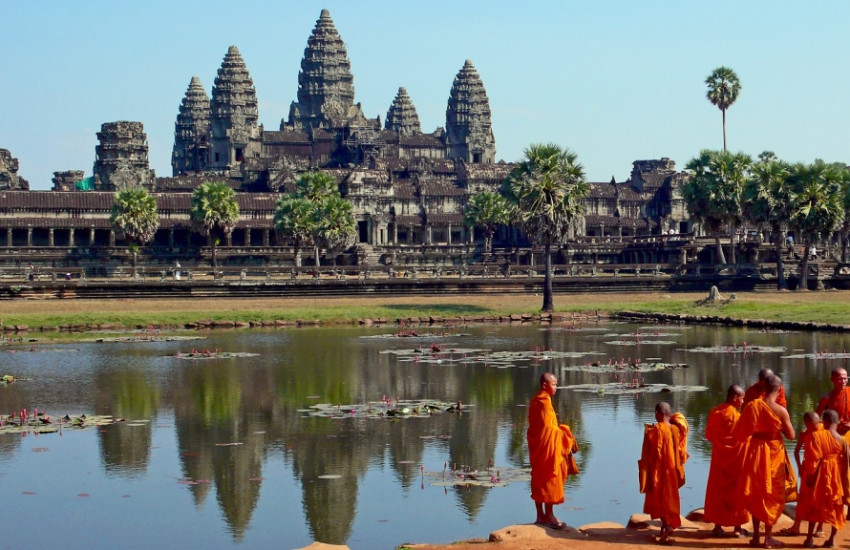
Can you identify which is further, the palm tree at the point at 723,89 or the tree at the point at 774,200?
the palm tree at the point at 723,89

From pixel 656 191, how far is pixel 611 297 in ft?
266

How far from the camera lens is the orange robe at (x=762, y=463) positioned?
16734 mm

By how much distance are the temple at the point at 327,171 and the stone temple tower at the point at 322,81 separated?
166mm

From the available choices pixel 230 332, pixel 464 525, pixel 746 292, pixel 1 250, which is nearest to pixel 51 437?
pixel 464 525

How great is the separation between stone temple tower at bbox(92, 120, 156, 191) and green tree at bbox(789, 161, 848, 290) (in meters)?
76.5

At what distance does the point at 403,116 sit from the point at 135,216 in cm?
8778

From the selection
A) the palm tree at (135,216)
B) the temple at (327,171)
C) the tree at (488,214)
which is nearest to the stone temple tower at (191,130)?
the temple at (327,171)

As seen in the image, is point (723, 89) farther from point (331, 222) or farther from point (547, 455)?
point (547, 455)

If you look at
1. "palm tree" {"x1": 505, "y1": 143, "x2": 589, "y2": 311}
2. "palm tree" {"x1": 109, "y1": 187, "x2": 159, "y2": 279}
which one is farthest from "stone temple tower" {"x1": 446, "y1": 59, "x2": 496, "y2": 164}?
"palm tree" {"x1": 505, "y1": 143, "x2": 589, "y2": 311}

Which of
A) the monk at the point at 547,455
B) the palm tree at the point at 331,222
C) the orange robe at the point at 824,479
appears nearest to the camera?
the orange robe at the point at 824,479

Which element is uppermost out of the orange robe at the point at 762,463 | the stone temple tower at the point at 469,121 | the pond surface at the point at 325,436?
the stone temple tower at the point at 469,121

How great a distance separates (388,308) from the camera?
6400 cm

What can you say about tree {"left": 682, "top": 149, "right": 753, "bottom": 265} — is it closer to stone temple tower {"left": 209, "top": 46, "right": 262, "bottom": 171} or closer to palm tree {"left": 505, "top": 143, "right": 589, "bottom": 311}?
palm tree {"left": 505, "top": 143, "right": 589, "bottom": 311}

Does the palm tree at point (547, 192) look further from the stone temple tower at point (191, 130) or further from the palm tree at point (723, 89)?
the stone temple tower at point (191, 130)
